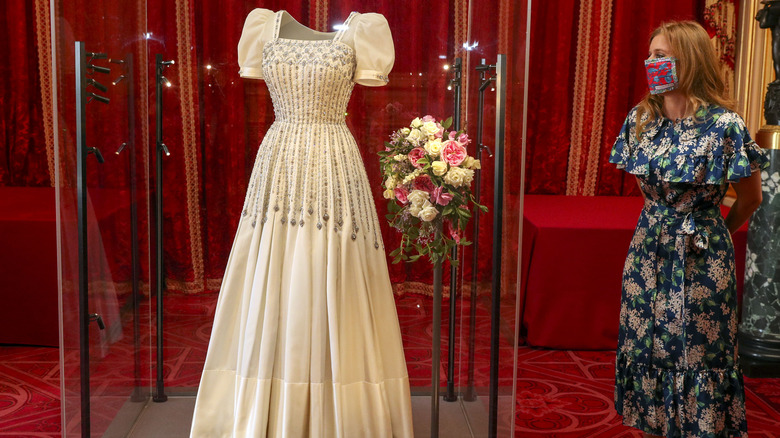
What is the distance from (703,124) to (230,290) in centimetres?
148

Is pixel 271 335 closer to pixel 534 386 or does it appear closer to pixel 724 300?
pixel 724 300

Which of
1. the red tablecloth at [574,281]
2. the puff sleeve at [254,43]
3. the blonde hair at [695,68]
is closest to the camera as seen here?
the blonde hair at [695,68]

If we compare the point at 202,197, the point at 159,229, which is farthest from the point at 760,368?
the point at 159,229

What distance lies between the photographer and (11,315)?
3.91 meters

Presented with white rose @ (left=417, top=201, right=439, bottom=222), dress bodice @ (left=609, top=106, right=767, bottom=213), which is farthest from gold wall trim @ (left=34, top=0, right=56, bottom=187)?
dress bodice @ (left=609, top=106, right=767, bottom=213)

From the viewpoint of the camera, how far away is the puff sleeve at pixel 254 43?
260cm

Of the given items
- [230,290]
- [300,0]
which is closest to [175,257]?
[230,290]

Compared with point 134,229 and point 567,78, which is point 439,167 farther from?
point 567,78

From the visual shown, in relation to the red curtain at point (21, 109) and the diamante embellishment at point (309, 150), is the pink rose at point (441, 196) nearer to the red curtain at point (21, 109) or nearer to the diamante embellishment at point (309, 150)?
the diamante embellishment at point (309, 150)

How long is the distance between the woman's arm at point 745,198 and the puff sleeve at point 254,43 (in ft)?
4.87

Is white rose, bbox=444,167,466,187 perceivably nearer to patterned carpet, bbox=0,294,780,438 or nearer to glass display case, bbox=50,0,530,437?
glass display case, bbox=50,0,530,437

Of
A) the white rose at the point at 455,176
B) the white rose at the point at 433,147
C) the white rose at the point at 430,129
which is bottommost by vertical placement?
the white rose at the point at 455,176

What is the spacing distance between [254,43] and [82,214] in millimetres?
742

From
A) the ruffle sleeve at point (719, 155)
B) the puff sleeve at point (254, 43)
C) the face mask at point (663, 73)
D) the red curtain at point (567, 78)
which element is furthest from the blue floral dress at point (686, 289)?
the red curtain at point (567, 78)
